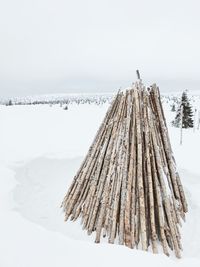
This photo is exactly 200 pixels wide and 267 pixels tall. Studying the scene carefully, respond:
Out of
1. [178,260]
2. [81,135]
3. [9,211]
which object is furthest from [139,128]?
[81,135]

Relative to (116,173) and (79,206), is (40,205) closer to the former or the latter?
(79,206)

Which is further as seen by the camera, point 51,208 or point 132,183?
point 51,208

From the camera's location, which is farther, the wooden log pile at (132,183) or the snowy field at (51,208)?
the wooden log pile at (132,183)

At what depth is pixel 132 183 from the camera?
420 cm

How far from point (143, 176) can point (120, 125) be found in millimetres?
844

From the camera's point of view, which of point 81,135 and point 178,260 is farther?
point 81,135

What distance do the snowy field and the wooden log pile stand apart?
25 centimetres

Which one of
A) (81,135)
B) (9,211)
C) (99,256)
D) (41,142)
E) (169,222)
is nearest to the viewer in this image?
(99,256)

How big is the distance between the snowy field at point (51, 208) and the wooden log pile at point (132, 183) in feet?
0.82

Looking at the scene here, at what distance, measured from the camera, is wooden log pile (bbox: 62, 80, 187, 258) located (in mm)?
4043

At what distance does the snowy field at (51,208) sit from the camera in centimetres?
351

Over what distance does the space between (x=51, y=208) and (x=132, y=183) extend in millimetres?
1719

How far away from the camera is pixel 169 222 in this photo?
4059mm

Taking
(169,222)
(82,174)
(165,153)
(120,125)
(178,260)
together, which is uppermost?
(120,125)
